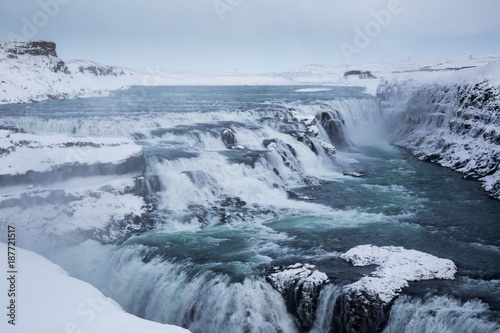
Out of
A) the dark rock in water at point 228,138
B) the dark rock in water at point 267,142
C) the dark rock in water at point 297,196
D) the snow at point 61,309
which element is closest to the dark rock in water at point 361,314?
the snow at point 61,309

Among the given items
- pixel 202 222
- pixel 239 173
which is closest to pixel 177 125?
pixel 239 173

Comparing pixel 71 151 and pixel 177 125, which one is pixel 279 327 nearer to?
pixel 71 151

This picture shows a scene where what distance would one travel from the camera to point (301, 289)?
9.69 meters

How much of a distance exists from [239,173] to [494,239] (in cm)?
1061

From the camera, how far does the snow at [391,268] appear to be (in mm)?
9164

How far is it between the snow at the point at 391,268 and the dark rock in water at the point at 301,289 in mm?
766

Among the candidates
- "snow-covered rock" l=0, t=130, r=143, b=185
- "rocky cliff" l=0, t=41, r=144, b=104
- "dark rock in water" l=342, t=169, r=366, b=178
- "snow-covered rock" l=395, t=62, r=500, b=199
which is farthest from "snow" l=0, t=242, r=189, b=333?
"rocky cliff" l=0, t=41, r=144, b=104

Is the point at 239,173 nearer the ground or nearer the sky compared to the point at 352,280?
nearer the sky

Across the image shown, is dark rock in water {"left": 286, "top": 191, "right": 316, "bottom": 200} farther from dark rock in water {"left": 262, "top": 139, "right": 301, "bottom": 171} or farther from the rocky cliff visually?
the rocky cliff

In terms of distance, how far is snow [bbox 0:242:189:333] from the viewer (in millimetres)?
6379

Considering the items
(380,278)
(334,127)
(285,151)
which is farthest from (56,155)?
(334,127)

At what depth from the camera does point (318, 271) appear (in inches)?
404

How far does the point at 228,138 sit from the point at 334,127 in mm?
11096

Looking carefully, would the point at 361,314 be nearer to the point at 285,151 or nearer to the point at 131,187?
the point at 131,187
